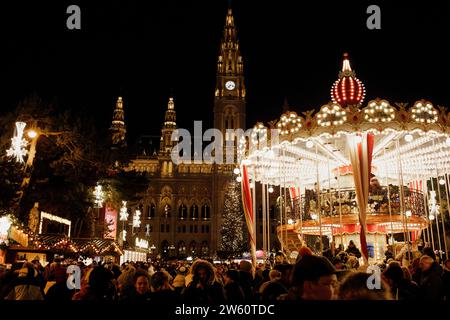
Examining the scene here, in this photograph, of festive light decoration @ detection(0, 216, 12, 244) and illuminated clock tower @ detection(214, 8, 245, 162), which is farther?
illuminated clock tower @ detection(214, 8, 245, 162)

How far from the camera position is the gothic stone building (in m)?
60.1

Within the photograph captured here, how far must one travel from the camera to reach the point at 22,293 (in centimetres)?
469

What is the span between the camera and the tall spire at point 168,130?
6738 centimetres

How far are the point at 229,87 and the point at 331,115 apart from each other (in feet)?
176

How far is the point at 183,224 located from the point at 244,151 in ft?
165

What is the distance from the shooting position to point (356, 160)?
9.79 m

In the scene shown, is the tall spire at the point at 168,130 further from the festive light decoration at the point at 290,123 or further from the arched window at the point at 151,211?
the festive light decoration at the point at 290,123

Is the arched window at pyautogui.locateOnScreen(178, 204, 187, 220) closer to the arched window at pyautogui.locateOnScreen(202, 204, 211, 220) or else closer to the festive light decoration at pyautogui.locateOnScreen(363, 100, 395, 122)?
the arched window at pyautogui.locateOnScreen(202, 204, 211, 220)

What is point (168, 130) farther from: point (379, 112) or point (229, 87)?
point (379, 112)

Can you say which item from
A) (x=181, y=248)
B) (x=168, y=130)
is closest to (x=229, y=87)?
(x=168, y=130)

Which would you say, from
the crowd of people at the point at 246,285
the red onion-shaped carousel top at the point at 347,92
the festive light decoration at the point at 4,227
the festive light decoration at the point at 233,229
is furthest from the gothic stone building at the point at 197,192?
the crowd of people at the point at 246,285

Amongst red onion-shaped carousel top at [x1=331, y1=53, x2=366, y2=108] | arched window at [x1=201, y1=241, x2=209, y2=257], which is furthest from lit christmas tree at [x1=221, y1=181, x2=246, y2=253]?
red onion-shaped carousel top at [x1=331, y1=53, x2=366, y2=108]

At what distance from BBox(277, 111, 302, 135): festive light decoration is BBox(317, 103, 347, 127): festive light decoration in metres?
0.66
